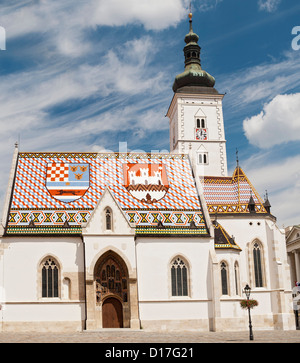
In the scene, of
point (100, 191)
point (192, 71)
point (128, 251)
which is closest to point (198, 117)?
point (192, 71)

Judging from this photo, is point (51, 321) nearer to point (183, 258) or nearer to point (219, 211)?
point (183, 258)

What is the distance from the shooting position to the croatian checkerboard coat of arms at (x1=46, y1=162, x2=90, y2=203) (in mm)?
42094

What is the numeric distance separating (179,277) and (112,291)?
5050 millimetres

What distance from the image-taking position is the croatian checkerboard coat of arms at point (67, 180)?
42.1 metres

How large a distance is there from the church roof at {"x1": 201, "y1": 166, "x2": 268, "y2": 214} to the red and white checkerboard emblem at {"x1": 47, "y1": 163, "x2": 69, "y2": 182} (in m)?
13.0

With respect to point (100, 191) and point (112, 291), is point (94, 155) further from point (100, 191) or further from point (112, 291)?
point (112, 291)

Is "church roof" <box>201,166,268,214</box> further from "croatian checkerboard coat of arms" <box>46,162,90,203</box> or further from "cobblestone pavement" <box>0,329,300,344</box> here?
"cobblestone pavement" <box>0,329,300,344</box>

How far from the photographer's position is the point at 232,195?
161 feet

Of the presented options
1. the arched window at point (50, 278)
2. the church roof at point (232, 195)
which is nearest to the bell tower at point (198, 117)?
the church roof at point (232, 195)

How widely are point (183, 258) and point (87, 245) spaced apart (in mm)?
7290

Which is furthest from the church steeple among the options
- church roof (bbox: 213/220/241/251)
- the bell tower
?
church roof (bbox: 213/220/241/251)

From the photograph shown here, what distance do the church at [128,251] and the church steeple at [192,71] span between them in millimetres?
21008

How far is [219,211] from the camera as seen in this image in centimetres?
4744

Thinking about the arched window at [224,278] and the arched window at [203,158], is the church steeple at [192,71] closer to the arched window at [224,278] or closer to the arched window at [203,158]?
the arched window at [203,158]
